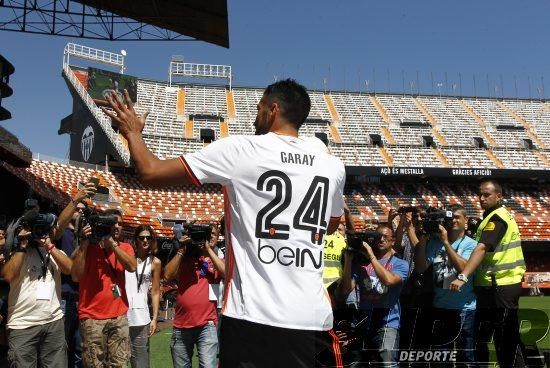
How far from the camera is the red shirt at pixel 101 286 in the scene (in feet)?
16.9

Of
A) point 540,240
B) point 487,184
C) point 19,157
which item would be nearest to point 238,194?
point 487,184

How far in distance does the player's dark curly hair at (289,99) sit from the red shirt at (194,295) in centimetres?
337

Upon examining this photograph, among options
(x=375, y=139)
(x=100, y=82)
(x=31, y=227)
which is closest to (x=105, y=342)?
(x=31, y=227)

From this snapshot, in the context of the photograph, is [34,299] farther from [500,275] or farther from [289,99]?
[500,275]

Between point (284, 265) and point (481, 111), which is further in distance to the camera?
point (481, 111)

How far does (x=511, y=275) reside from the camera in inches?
201

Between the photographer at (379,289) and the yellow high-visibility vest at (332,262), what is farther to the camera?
the yellow high-visibility vest at (332,262)

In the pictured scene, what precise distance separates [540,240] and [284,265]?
30426 millimetres

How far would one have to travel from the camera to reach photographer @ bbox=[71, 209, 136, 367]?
4988 mm

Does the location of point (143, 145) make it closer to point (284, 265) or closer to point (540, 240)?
point (284, 265)

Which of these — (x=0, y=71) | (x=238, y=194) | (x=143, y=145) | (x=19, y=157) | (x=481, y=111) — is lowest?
(x=238, y=194)

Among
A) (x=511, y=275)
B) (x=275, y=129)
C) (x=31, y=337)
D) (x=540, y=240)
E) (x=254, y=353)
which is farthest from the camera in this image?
(x=540, y=240)

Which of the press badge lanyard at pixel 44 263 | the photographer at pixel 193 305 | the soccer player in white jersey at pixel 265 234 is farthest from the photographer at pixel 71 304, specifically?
the soccer player in white jersey at pixel 265 234

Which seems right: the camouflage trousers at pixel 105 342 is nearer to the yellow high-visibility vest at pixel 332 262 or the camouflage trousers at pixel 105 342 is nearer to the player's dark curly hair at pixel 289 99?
the yellow high-visibility vest at pixel 332 262
